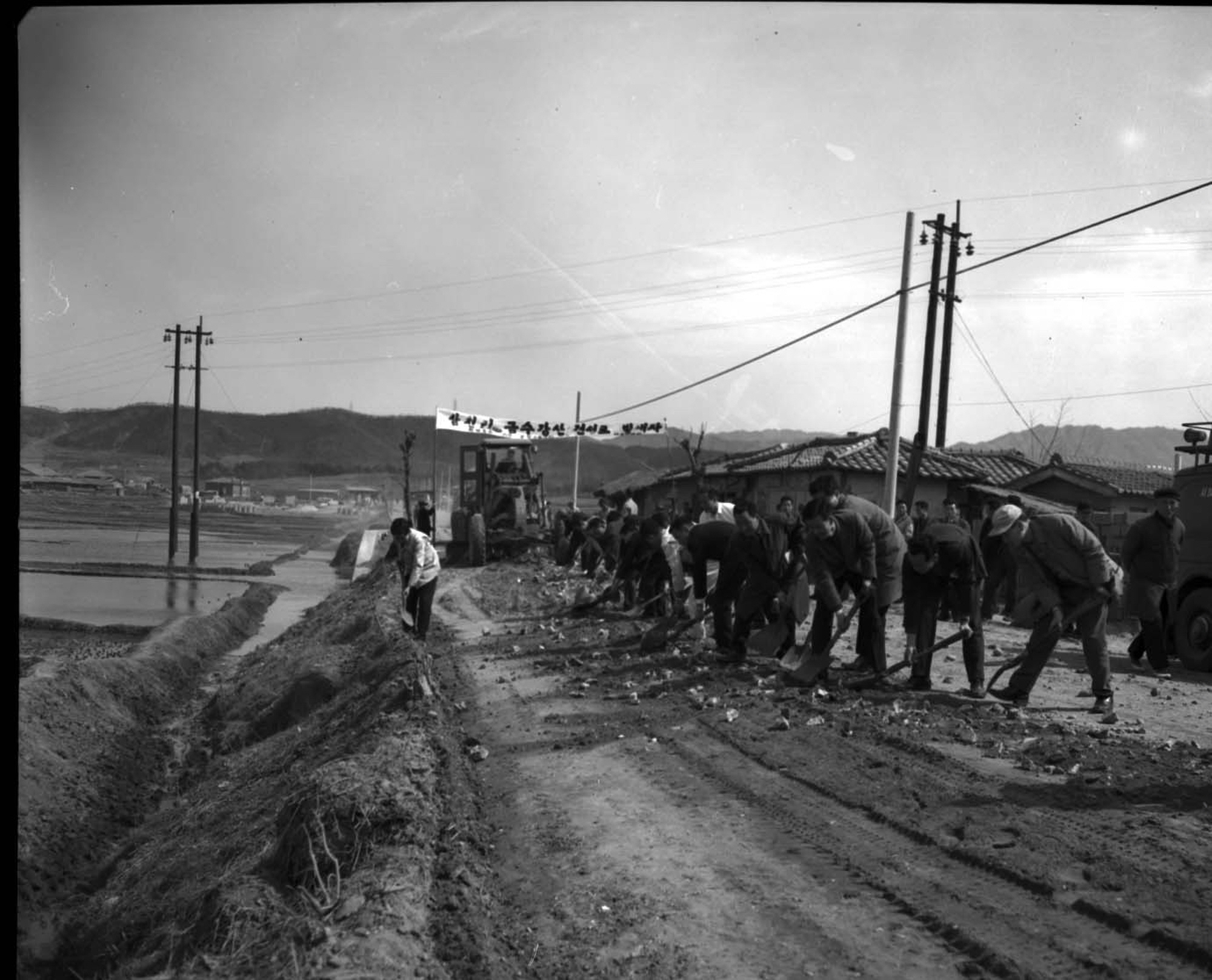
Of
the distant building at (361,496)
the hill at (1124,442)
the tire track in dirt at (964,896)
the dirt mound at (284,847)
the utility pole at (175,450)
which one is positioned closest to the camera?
the tire track in dirt at (964,896)

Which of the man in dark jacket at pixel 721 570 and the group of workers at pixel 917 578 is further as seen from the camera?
the man in dark jacket at pixel 721 570

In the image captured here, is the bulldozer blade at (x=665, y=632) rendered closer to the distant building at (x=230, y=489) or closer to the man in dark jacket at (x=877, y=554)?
the man in dark jacket at (x=877, y=554)

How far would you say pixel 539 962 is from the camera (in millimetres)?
3949

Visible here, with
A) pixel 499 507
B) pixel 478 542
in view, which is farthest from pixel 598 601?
pixel 499 507

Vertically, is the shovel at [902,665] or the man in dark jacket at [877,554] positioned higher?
the man in dark jacket at [877,554]

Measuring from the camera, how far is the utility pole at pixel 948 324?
22.5 meters

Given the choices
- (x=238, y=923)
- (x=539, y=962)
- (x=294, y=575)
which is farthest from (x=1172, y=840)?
(x=294, y=575)

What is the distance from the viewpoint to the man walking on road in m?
10.9

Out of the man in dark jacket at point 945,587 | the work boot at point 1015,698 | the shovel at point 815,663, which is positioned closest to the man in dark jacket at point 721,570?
the shovel at point 815,663

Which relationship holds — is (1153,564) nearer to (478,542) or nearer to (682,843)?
(682,843)

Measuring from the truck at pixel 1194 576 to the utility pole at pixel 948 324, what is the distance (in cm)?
1195

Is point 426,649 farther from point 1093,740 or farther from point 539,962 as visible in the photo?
point 539,962

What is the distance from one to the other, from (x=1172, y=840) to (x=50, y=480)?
64.7 metres

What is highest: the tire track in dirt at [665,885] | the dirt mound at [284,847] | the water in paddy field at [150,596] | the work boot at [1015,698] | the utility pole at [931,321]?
the utility pole at [931,321]
